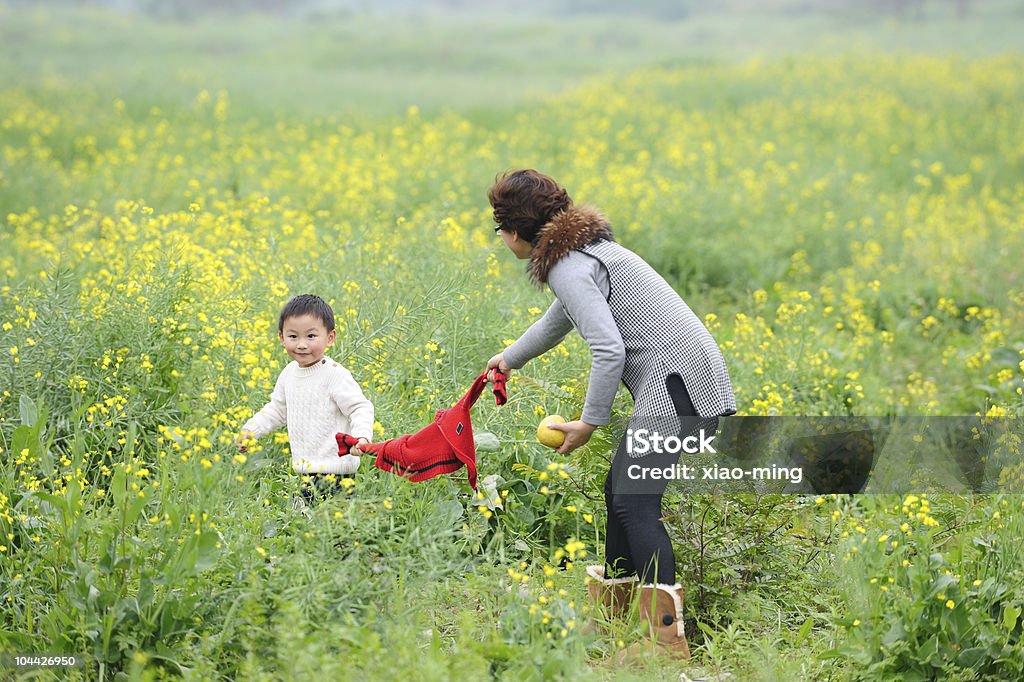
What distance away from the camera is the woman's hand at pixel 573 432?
3.60 meters

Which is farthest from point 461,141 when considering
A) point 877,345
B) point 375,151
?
point 877,345

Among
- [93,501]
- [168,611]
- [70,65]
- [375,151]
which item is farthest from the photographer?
[70,65]

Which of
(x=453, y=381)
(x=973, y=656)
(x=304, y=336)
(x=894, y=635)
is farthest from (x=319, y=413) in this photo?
(x=973, y=656)

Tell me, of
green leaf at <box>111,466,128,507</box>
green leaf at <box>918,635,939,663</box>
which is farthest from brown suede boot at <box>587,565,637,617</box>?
green leaf at <box>111,466,128,507</box>

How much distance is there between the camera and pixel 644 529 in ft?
11.8

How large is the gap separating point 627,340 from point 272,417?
4.54 feet

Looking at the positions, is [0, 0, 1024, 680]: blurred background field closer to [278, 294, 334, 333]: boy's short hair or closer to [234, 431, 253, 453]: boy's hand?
[234, 431, 253, 453]: boy's hand

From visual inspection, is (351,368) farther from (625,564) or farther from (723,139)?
(723,139)

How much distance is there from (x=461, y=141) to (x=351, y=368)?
25.9 feet

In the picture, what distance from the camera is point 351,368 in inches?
185

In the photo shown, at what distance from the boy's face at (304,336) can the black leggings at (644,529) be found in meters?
1.17

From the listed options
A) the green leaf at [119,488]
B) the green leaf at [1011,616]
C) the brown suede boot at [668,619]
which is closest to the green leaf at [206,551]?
the green leaf at [119,488]

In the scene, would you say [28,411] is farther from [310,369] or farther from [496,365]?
[496,365]
